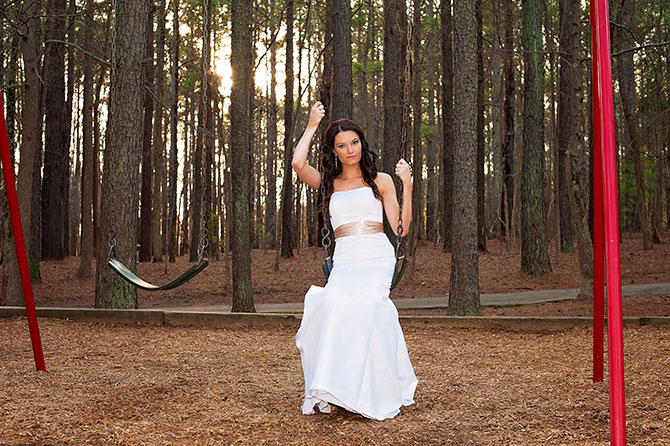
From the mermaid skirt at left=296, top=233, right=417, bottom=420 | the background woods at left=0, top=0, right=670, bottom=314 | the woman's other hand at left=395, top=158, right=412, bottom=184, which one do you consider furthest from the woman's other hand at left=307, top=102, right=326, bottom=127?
the background woods at left=0, top=0, right=670, bottom=314

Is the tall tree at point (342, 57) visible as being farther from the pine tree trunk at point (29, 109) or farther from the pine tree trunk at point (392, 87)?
the pine tree trunk at point (29, 109)

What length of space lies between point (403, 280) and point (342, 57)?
720cm

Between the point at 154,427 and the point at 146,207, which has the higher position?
the point at 146,207

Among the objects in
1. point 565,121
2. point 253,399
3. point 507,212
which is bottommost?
point 253,399

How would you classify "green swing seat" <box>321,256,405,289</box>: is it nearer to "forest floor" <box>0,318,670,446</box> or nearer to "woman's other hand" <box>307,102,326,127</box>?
"forest floor" <box>0,318,670,446</box>

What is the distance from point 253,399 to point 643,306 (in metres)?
8.21

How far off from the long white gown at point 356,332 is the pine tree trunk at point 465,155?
4685mm

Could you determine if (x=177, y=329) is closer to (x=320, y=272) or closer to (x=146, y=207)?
(x=320, y=272)

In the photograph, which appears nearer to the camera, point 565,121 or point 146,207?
point 565,121

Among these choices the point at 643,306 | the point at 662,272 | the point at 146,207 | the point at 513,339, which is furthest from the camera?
the point at 146,207

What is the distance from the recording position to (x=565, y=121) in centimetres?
2025

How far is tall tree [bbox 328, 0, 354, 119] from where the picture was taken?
1265 centimetres

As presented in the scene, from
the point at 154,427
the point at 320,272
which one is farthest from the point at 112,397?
the point at 320,272

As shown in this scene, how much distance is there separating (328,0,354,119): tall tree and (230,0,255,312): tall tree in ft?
6.65
